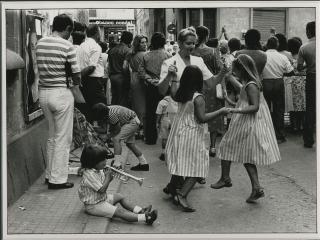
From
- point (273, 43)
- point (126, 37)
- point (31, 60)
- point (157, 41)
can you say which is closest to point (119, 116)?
point (31, 60)

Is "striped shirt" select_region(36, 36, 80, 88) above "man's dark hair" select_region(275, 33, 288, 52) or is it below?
below

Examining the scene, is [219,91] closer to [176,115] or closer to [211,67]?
[211,67]

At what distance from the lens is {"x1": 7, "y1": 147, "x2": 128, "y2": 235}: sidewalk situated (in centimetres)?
509

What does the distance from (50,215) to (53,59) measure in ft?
5.38

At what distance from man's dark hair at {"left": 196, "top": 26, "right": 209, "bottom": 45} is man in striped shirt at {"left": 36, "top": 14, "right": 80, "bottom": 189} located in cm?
250

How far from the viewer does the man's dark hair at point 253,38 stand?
27.8 feet

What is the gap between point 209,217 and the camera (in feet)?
18.4

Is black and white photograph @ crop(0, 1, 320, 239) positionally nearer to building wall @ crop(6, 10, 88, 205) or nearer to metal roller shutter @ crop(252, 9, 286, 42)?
building wall @ crop(6, 10, 88, 205)

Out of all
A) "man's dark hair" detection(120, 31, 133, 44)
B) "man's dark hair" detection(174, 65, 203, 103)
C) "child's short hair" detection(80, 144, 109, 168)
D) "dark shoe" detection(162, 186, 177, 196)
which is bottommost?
"dark shoe" detection(162, 186, 177, 196)

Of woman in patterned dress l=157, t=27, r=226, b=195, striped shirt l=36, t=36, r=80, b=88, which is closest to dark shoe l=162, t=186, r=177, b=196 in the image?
woman in patterned dress l=157, t=27, r=226, b=195

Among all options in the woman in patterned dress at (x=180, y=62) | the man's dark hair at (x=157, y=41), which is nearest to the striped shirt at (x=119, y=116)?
the woman in patterned dress at (x=180, y=62)

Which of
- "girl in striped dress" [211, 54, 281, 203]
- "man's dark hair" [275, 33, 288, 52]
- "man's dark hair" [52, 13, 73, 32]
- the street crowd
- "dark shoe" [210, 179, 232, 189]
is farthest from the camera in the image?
"man's dark hair" [275, 33, 288, 52]

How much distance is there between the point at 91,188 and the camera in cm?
536

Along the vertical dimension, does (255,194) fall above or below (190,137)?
below
